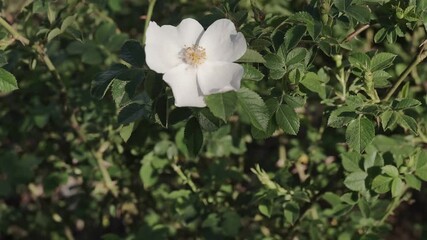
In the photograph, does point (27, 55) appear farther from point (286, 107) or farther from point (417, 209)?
point (417, 209)

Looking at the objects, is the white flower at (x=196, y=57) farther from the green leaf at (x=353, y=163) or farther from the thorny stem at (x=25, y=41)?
the green leaf at (x=353, y=163)

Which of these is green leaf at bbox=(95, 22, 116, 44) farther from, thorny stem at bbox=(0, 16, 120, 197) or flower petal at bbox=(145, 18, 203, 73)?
flower petal at bbox=(145, 18, 203, 73)

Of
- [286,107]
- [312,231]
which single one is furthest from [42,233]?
[286,107]

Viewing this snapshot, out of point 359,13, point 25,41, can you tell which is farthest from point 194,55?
point 25,41

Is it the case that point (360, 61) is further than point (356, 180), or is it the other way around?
point (356, 180)

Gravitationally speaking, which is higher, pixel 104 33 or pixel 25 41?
pixel 25 41

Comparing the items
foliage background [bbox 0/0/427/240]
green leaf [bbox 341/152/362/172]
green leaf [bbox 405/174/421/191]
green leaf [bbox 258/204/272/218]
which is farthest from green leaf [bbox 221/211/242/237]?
green leaf [bbox 405/174/421/191]

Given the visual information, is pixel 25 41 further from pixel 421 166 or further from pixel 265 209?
pixel 421 166
